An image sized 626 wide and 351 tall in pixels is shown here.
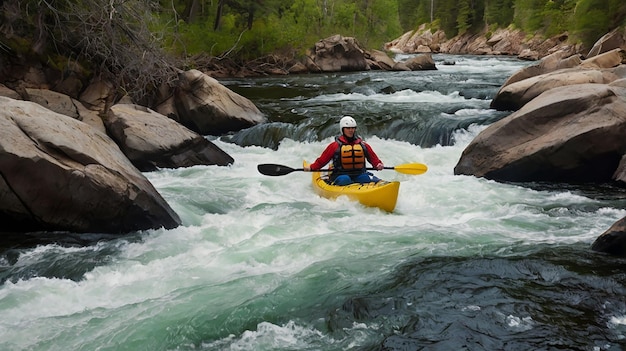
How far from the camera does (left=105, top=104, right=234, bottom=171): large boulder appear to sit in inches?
327

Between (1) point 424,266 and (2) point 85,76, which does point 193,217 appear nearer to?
(1) point 424,266

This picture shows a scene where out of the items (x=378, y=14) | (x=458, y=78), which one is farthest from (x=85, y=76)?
(x=378, y=14)

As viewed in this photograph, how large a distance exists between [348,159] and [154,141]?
322 centimetres

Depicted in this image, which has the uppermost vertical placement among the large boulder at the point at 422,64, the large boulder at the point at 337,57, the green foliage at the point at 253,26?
the green foliage at the point at 253,26

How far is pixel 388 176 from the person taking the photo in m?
8.77

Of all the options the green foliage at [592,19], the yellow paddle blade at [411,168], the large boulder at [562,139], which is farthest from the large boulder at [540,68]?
the green foliage at [592,19]

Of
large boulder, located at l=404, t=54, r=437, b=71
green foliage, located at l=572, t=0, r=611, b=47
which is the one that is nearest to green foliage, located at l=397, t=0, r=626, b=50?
green foliage, located at l=572, t=0, r=611, b=47

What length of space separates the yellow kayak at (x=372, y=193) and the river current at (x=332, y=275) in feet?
0.34

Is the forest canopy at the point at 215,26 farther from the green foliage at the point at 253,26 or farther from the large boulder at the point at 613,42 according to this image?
the large boulder at the point at 613,42

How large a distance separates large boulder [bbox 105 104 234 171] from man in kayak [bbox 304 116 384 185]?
8.34 ft

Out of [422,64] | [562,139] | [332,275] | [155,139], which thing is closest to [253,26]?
[422,64]

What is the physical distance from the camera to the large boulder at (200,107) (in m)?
10.8

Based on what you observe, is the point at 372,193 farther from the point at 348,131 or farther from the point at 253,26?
the point at 253,26

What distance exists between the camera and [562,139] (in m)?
7.36
